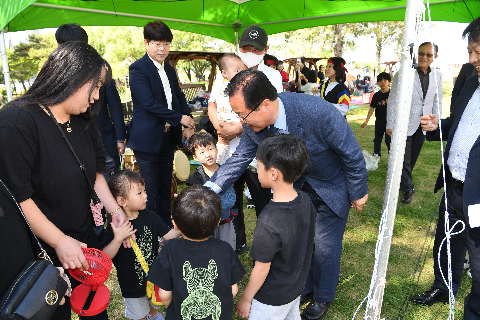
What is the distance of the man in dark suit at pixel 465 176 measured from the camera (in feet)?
5.99

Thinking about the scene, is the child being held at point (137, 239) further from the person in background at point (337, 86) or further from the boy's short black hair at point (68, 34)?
the person in background at point (337, 86)

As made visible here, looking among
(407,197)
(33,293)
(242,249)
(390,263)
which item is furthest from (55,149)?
(407,197)

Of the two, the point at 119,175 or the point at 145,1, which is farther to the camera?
the point at 145,1

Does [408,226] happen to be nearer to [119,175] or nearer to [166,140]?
[166,140]

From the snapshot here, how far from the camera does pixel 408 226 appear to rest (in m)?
3.83

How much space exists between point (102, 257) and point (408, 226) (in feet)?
11.7

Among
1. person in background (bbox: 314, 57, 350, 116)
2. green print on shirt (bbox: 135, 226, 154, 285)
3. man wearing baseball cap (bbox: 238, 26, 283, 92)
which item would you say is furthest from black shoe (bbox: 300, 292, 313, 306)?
person in background (bbox: 314, 57, 350, 116)

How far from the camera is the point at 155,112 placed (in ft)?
9.89

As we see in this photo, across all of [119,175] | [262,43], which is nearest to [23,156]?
[119,175]

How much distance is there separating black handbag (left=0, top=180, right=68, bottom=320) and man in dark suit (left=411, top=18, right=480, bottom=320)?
2.09m

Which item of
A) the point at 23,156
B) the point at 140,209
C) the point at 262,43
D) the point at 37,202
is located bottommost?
the point at 140,209

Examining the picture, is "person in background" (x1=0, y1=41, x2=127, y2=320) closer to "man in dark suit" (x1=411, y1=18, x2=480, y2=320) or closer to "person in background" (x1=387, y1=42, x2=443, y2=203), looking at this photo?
"man in dark suit" (x1=411, y1=18, x2=480, y2=320)

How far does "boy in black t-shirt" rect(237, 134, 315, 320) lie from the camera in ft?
5.13

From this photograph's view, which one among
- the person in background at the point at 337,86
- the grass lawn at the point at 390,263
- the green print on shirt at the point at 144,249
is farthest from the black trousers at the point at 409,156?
the green print on shirt at the point at 144,249
